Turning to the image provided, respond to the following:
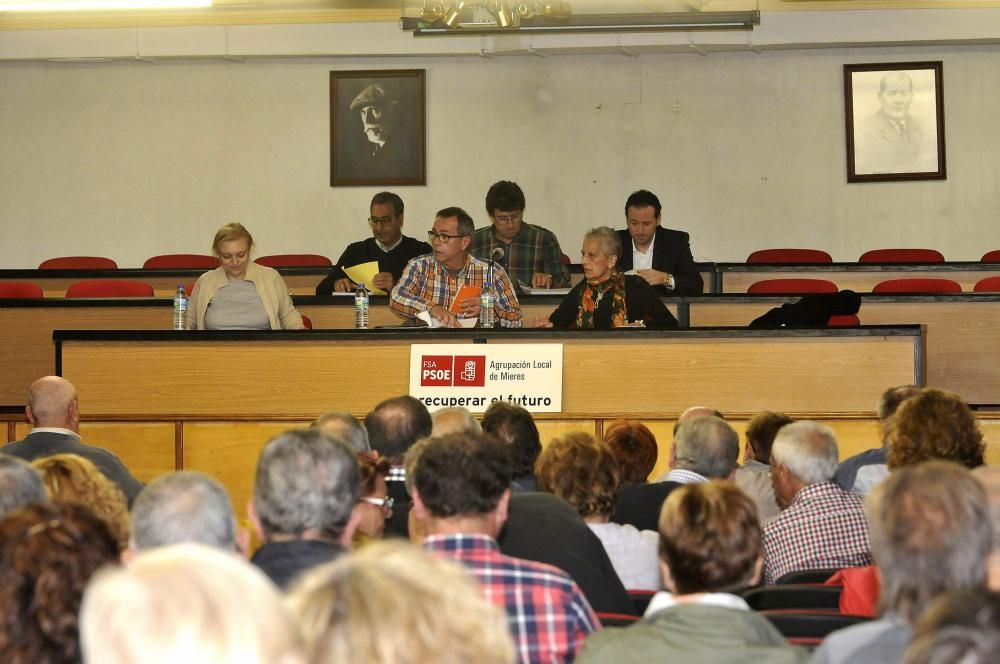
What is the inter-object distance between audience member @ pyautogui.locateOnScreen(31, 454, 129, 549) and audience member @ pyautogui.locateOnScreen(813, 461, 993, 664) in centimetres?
167

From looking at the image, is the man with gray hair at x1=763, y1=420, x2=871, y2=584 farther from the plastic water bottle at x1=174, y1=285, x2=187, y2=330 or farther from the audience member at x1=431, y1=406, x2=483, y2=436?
the plastic water bottle at x1=174, y1=285, x2=187, y2=330

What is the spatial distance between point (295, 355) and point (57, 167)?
21.7 feet

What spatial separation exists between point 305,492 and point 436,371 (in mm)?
3556

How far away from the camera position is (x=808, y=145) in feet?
38.3

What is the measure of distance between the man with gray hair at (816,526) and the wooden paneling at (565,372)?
2.17m

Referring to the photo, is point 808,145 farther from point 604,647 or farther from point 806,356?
point 604,647

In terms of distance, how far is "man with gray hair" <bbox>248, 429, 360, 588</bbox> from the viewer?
2.78 metres

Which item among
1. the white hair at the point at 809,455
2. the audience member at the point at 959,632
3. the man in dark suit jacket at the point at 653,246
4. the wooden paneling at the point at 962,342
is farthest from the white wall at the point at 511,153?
the audience member at the point at 959,632

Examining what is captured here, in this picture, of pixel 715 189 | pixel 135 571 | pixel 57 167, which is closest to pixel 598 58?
pixel 715 189

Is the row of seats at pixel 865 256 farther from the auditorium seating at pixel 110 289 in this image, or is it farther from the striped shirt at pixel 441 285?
the auditorium seating at pixel 110 289

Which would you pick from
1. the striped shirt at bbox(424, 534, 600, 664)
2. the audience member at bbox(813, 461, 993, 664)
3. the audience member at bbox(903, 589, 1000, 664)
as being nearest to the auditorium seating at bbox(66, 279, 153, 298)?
the striped shirt at bbox(424, 534, 600, 664)

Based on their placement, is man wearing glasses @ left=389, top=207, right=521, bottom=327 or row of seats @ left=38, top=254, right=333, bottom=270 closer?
man wearing glasses @ left=389, top=207, right=521, bottom=327

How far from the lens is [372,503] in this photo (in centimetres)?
368

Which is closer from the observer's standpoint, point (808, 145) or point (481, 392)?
point (481, 392)
